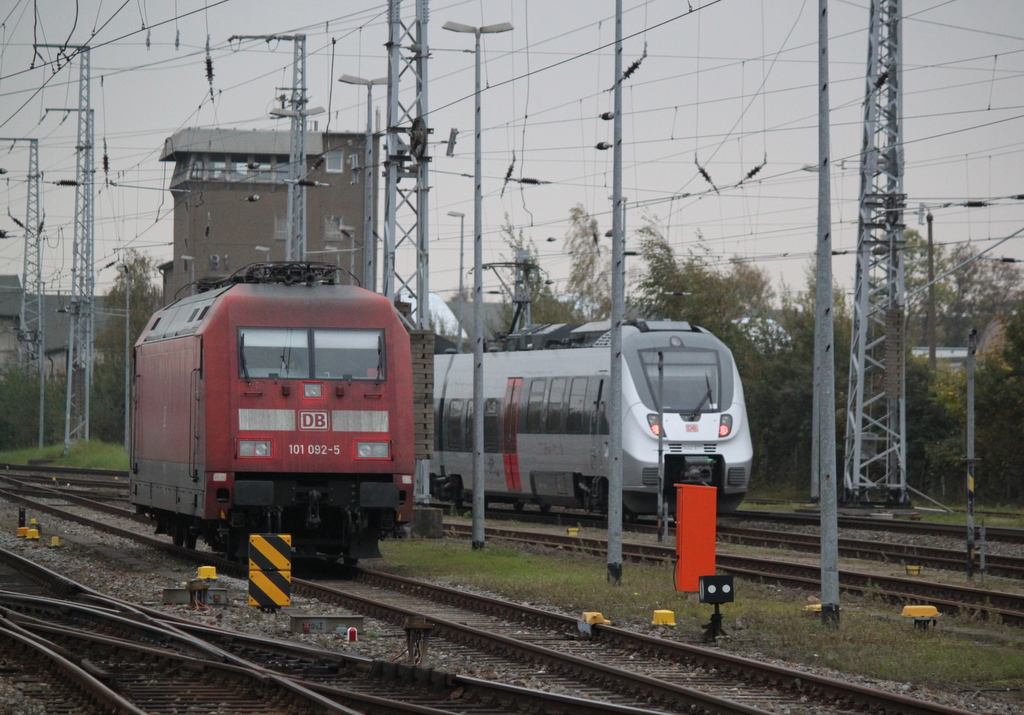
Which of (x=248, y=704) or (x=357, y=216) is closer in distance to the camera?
(x=248, y=704)

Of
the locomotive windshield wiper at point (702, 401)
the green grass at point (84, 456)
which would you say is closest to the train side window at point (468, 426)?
the locomotive windshield wiper at point (702, 401)

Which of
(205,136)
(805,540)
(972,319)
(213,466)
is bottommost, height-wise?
(805,540)

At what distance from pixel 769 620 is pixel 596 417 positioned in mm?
14546

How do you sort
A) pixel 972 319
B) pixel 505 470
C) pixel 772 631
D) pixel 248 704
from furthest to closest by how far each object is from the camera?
1. pixel 972 319
2. pixel 505 470
3. pixel 772 631
4. pixel 248 704

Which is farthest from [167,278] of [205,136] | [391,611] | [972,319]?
[391,611]

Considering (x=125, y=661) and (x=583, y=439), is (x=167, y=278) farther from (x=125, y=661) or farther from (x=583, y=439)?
(x=125, y=661)

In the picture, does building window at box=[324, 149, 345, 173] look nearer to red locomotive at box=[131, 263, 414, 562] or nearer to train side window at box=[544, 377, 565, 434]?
train side window at box=[544, 377, 565, 434]

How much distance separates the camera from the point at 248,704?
33.8 ft

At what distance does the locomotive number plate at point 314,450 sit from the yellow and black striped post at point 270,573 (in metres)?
3.23

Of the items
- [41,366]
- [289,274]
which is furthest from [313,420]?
[41,366]

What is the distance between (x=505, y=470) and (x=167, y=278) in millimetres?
58055

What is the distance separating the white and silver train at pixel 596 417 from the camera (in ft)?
91.9

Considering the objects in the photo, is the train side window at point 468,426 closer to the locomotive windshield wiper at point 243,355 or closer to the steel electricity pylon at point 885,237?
the steel electricity pylon at point 885,237

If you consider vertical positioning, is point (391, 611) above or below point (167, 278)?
below
